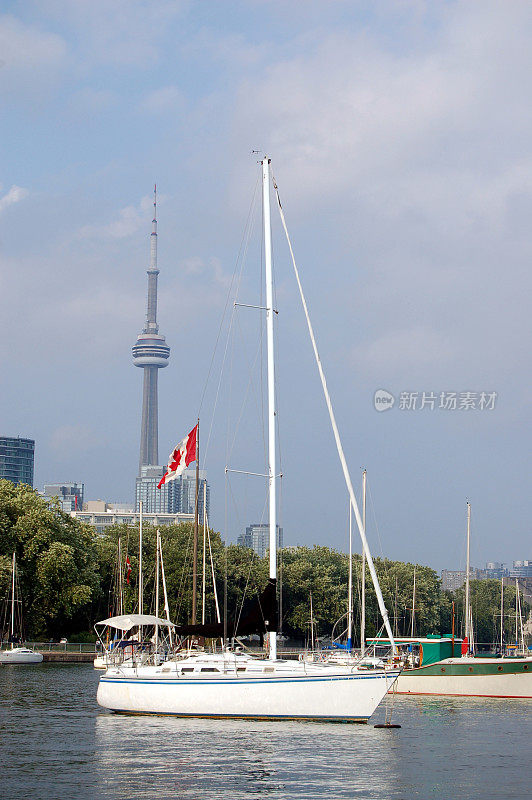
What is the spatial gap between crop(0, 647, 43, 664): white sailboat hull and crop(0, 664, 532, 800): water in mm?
42067

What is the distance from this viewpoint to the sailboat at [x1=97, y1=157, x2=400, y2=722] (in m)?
38.1

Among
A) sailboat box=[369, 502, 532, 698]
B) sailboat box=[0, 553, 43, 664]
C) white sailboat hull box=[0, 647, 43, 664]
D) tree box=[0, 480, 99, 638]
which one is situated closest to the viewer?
sailboat box=[369, 502, 532, 698]

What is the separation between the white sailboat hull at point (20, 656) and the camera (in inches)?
3472

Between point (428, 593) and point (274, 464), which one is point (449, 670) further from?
Result: point (428, 593)

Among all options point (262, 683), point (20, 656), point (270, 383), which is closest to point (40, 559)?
point (20, 656)

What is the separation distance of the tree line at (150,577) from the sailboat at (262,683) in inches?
1199

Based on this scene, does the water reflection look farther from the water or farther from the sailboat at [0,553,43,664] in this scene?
the sailboat at [0,553,43,664]

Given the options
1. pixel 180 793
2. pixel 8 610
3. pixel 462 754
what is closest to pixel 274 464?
pixel 462 754

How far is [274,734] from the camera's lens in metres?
36.5

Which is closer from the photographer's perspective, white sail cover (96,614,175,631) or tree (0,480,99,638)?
white sail cover (96,614,175,631)

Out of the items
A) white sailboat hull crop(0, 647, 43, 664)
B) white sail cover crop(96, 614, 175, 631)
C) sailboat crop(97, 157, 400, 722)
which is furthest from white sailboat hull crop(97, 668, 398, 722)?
white sailboat hull crop(0, 647, 43, 664)

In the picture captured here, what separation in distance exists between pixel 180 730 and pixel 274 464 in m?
10.6

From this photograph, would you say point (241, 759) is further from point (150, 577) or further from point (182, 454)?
point (150, 577)

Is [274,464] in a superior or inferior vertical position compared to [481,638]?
superior
